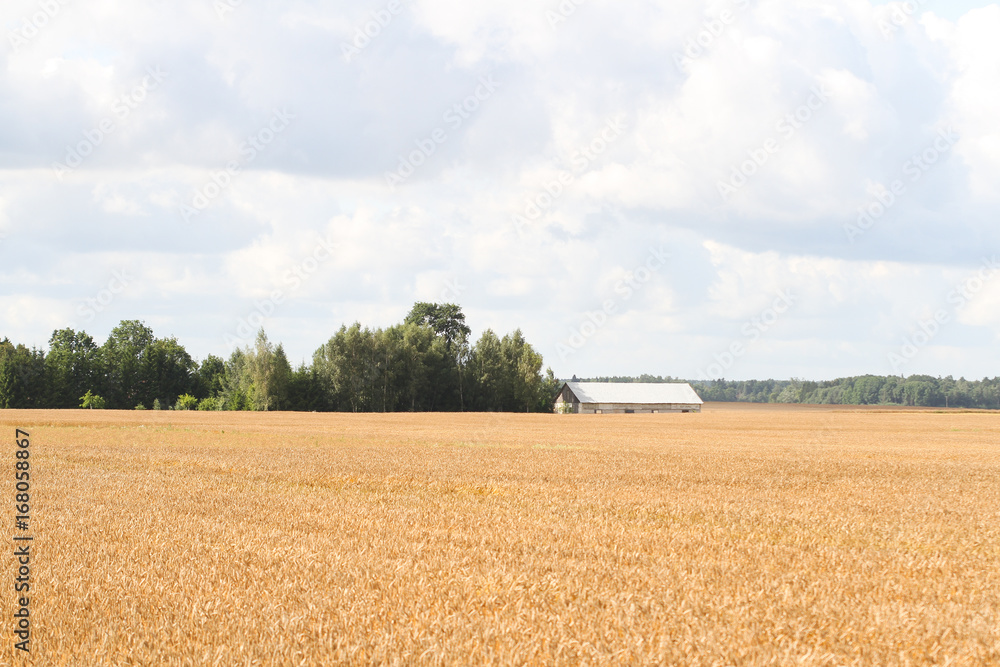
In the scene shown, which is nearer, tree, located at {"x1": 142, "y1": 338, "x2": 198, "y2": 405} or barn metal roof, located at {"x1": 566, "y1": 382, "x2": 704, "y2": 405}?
tree, located at {"x1": 142, "y1": 338, "x2": 198, "y2": 405}

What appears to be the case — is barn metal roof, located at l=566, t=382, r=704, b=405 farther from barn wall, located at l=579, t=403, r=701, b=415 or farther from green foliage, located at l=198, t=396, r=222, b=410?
green foliage, located at l=198, t=396, r=222, b=410

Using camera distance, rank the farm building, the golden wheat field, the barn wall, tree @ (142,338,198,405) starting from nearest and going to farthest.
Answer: the golden wheat field → tree @ (142,338,198,405) → the barn wall → the farm building

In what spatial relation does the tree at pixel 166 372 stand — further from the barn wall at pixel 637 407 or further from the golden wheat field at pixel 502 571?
the golden wheat field at pixel 502 571

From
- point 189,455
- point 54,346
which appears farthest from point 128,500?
point 54,346

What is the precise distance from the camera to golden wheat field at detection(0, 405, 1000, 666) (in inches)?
266

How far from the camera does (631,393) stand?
140m

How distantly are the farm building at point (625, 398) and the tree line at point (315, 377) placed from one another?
1430 centimetres

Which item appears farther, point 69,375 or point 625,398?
point 625,398

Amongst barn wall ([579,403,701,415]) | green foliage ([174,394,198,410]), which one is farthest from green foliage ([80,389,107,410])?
barn wall ([579,403,701,415])

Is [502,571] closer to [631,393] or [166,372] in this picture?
[166,372]

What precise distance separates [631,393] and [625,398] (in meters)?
2.82

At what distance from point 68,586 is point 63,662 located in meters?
2.39

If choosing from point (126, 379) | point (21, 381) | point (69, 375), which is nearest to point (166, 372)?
point (126, 379)

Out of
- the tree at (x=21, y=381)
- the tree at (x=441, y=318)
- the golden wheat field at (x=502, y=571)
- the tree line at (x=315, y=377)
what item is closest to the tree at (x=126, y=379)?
the tree line at (x=315, y=377)
